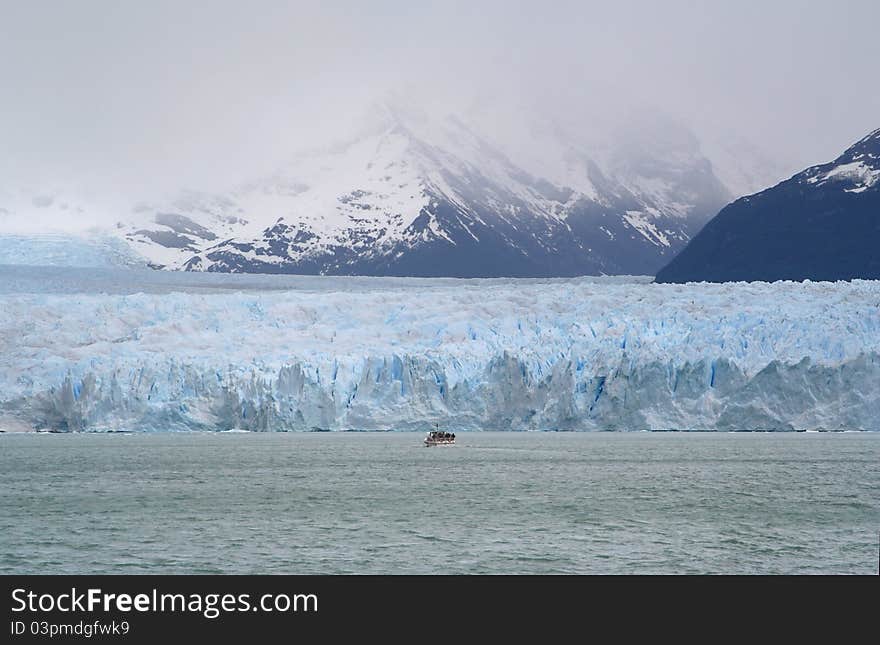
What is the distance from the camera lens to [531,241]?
144 m

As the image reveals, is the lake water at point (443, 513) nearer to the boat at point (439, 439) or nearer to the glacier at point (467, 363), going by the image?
the glacier at point (467, 363)

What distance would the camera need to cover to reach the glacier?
43.9 metres

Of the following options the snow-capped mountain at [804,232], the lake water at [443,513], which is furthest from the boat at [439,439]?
the snow-capped mountain at [804,232]

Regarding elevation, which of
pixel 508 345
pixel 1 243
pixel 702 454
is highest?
pixel 1 243

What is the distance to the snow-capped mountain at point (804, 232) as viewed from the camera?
85.4 meters

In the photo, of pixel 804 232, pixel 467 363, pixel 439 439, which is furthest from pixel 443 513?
pixel 804 232

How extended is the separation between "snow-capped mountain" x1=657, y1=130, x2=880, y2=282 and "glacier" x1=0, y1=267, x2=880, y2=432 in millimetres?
37932

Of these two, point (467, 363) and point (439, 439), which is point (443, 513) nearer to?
point (467, 363)

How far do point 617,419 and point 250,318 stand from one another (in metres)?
16.2

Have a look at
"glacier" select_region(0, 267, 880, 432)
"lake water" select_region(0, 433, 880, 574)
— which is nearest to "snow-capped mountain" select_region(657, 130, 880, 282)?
"glacier" select_region(0, 267, 880, 432)

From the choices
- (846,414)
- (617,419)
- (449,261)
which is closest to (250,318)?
(617,419)

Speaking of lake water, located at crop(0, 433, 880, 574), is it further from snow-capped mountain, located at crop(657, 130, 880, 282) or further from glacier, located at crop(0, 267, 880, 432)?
snow-capped mountain, located at crop(657, 130, 880, 282)
